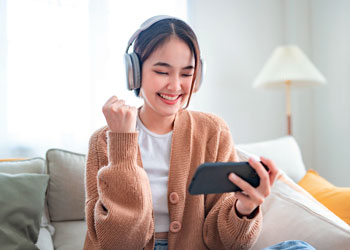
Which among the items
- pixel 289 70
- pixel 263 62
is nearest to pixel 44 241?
pixel 289 70

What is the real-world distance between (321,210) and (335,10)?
90.0 inches

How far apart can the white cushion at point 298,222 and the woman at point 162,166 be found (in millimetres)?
111

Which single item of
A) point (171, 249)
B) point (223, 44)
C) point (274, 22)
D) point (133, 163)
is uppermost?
point (274, 22)

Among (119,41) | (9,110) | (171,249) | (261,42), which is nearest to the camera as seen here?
(171,249)

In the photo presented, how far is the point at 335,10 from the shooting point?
9.14 feet

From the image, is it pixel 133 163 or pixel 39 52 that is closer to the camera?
pixel 133 163

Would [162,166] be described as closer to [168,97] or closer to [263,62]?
[168,97]

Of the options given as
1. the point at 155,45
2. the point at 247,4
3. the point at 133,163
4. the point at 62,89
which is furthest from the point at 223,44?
the point at 133,163

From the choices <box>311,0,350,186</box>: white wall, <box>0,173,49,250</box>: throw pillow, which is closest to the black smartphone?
<box>0,173,49,250</box>: throw pillow

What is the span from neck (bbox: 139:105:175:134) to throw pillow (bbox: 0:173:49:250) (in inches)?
22.5

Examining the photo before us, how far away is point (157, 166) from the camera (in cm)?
110

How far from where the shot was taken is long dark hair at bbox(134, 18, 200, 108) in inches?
40.0

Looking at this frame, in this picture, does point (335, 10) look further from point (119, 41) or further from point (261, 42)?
point (119, 41)

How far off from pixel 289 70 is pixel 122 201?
1869 millimetres
